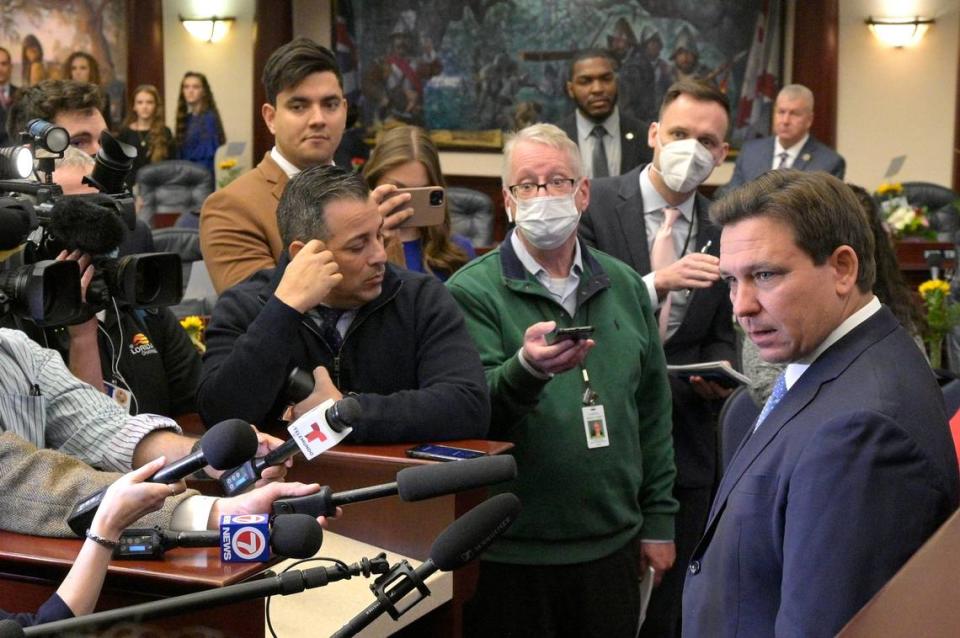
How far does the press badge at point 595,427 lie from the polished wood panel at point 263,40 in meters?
9.36

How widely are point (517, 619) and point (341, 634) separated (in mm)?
1621

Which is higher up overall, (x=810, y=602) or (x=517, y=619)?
(x=810, y=602)

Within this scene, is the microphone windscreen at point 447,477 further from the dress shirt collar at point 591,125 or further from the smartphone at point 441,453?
the dress shirt collar at point 591,125

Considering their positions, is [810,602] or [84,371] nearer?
[810,602]

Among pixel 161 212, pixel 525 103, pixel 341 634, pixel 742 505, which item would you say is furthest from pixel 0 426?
pixel 525 103

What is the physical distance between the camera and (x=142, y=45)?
11688mm

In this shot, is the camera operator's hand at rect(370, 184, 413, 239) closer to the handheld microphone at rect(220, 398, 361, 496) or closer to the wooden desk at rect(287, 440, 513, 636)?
the wooden desk at rect(287, 440, 513, 636)

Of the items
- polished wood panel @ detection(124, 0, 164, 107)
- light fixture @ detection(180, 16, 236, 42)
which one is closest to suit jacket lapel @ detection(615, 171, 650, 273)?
polished wood panel @ detection(124, 0, 164, 107)

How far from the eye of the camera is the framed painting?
11.6 metres

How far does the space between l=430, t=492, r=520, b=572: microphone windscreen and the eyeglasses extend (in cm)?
175

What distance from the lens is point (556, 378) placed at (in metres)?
3.24

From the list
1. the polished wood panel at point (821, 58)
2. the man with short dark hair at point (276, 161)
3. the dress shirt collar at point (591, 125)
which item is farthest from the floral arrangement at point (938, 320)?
the polished wood panel at point (821, 58)

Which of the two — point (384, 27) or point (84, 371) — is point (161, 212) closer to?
point (384, 27)

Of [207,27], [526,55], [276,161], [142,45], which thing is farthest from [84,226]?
[207,27]
